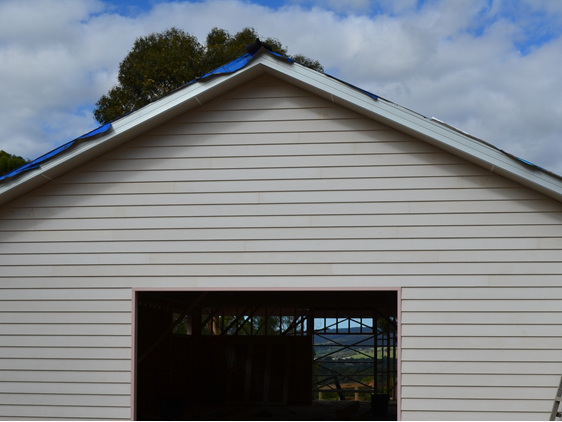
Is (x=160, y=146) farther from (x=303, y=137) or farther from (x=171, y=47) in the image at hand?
(x=171, y=47)

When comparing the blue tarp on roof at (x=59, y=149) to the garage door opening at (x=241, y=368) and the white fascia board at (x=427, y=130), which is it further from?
the garage door opening at (x=241, y=368)

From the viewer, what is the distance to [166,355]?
59.7ft

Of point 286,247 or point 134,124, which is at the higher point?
point 134,124

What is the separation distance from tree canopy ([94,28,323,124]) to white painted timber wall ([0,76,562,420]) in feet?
70.2

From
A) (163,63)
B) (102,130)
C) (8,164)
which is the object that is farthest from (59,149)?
(163,63)

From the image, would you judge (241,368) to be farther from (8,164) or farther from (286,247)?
(286,247)

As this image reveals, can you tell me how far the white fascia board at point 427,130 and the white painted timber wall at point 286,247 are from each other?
223mm

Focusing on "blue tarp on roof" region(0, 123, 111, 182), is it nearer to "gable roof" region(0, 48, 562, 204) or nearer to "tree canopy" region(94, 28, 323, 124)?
"gable roof" region(0, 48, 562, 204)

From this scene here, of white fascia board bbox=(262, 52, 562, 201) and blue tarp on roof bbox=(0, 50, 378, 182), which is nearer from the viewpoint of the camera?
white fascia board bbox=(262, 52, 562, 201)

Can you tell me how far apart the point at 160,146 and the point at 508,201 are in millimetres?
4113

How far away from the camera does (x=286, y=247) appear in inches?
360

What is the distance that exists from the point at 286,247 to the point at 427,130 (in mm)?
2080

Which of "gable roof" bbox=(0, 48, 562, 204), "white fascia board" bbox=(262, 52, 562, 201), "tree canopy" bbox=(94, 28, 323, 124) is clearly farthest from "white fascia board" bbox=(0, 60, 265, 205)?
"tree canopy" bbox=(94, 28, 323, 124)

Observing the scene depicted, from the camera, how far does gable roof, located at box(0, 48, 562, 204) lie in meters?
8.68
